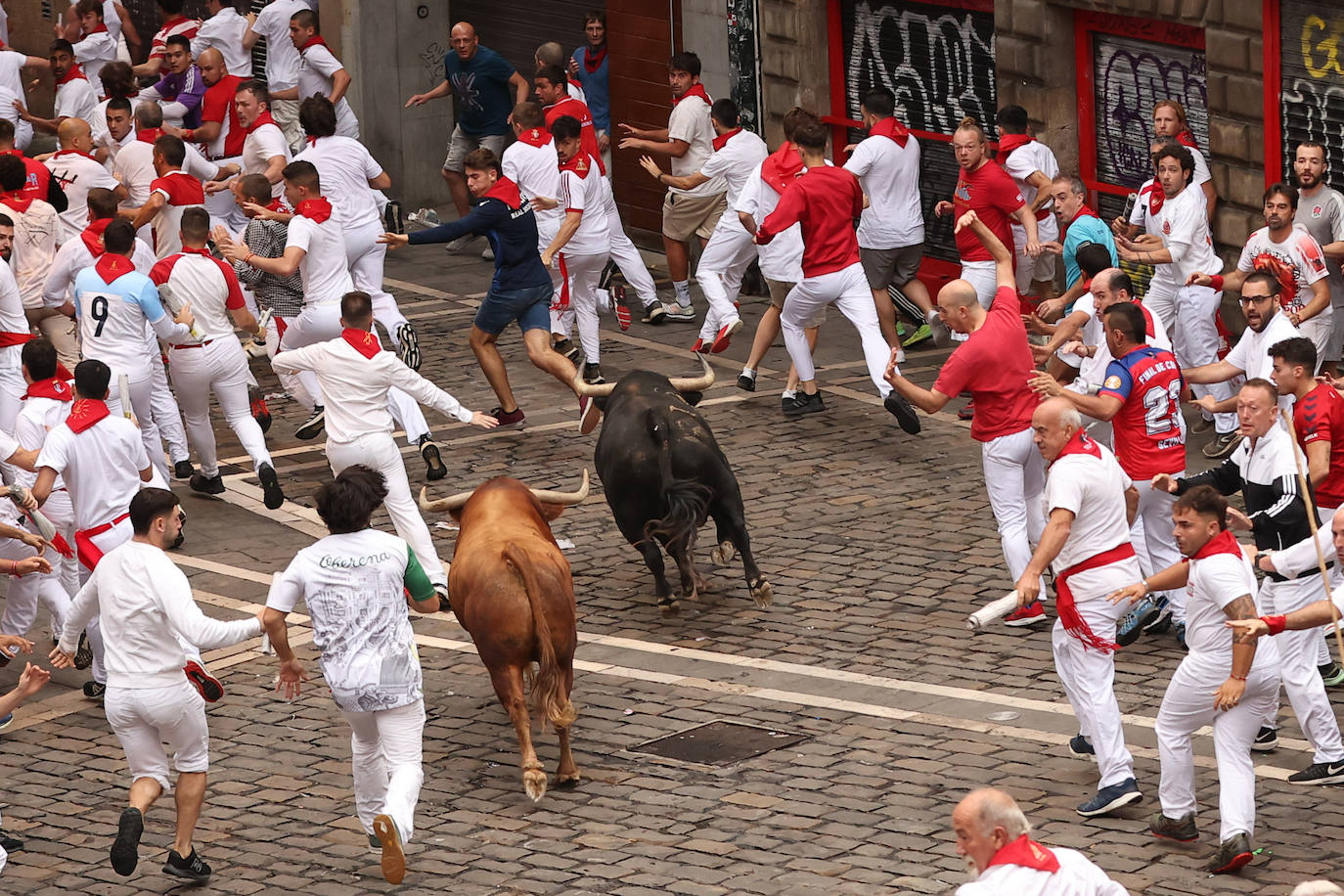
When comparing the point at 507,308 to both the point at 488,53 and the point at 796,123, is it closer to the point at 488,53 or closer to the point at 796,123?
the point at 796,123

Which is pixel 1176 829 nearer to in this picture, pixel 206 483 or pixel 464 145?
pixel 206 483

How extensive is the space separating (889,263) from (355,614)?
9.36m

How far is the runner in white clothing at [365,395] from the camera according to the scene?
1245 cm

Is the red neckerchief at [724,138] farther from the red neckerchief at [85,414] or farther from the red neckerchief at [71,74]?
the red neckerchief at [71,74]

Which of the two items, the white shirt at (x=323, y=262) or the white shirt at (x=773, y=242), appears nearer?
the white shirt at (x=323, y=262)

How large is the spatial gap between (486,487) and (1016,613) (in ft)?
10.8

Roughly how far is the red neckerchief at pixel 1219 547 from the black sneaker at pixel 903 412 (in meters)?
6.36

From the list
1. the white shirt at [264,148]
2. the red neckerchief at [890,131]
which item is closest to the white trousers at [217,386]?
the white shirt at [264,148]

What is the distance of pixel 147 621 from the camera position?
918 cm

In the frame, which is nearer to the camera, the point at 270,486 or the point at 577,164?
the point at 270,486

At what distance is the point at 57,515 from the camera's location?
12156 mm

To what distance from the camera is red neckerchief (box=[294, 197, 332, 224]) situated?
15.1m

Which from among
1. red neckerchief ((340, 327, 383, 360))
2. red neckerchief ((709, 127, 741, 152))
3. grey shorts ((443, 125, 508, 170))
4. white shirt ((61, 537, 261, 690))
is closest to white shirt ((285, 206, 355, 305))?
red neckerchief ((340, 327, 383, 360))

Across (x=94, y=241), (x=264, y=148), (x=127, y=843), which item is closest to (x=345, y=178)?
(x=264, y=148)
